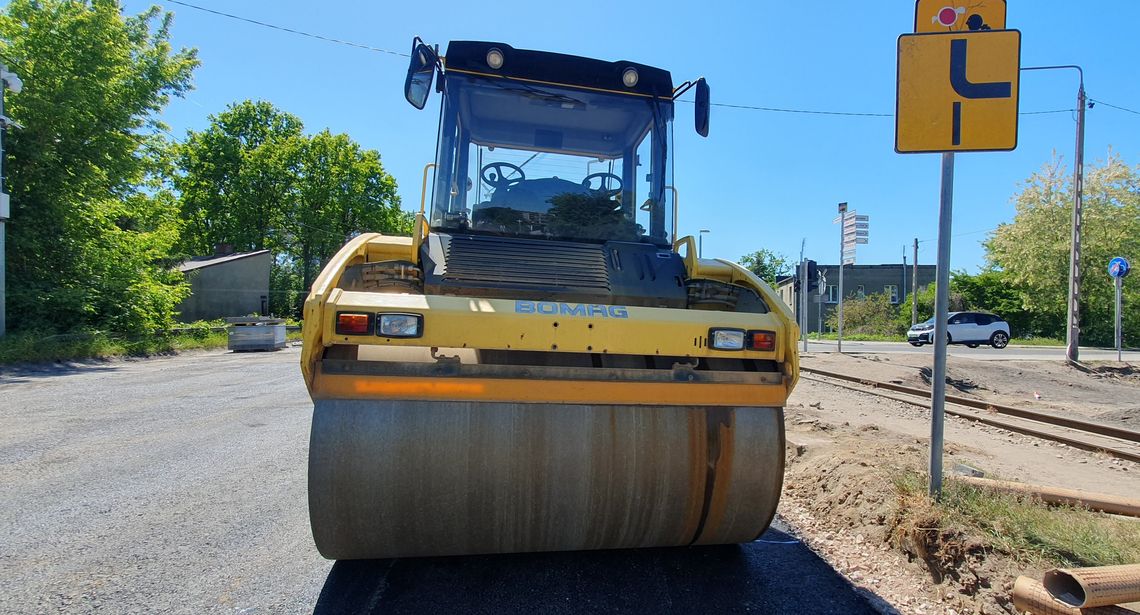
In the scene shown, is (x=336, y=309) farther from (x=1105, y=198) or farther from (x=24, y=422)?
(x=1105, y=198)

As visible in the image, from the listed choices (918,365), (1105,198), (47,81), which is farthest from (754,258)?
(47,81)

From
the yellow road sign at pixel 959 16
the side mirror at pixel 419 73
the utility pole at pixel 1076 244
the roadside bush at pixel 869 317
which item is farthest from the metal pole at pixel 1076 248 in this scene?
the roadside bush at pixel 869 317

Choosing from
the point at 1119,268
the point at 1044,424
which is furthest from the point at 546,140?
the point at 1119,268

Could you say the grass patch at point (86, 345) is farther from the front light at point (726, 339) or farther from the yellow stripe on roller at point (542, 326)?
the front light at point (726, 339)

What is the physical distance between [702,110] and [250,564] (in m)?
3.75

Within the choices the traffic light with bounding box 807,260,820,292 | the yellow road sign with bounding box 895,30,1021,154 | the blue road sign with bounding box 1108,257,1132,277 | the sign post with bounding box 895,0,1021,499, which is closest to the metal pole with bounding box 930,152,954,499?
the sign post with bounding box 895,0,1021,499

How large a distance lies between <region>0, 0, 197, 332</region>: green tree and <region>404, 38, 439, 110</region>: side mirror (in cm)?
1745

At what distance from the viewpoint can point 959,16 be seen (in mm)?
3832

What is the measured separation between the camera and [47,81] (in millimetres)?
16859

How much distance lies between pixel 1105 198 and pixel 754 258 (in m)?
47.0

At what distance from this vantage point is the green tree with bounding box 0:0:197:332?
54.2 ft

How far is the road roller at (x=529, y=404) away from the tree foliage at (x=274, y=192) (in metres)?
41.7

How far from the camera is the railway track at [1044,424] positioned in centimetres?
681

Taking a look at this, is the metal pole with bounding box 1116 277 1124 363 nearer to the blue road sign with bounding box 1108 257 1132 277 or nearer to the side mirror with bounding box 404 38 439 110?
the blue road sign with bounding box 1108 257 1132 277
